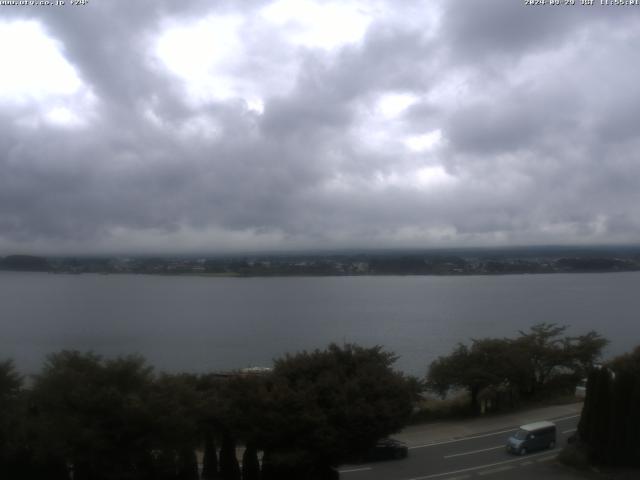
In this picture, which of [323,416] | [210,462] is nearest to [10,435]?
[210,462]

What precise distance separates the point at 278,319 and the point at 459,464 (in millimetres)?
53084

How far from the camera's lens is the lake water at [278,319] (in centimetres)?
4938

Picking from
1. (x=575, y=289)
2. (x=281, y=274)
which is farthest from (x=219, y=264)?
(x=575, y=289)

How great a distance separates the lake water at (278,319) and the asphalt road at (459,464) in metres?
20.5

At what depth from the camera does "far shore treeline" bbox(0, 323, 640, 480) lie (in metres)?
12.2

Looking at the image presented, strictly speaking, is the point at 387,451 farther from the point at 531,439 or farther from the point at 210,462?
the point at 210,462

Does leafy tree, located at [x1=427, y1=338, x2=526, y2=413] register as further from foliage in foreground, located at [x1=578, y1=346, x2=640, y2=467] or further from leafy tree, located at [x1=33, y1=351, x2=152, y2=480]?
leafy tree, located at [x1=33, y1=351, x2=152, y2=480]

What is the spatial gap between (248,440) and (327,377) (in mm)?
2096

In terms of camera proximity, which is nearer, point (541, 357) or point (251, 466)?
point (251, 466)

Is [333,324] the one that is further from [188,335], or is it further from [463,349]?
[463,349]

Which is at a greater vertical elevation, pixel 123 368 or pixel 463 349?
pixel 123 368

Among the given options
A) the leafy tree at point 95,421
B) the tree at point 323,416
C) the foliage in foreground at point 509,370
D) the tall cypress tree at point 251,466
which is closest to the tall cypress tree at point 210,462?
the tall cypress tree at point 251,466

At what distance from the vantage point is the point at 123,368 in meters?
13.0

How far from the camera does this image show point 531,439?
17.8m
